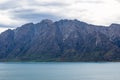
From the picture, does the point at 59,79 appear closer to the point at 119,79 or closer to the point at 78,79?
the point at 78,79

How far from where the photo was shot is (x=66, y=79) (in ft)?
630

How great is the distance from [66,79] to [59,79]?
15.0 ft

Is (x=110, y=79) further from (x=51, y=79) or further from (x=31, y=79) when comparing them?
(x=31, y=79)

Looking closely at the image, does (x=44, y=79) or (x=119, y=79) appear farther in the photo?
(x=44, y=79)

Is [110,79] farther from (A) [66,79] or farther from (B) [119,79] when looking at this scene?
(A) [66,79]

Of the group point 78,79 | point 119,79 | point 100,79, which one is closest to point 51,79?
point 78,79

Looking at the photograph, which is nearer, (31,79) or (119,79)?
(119,79)

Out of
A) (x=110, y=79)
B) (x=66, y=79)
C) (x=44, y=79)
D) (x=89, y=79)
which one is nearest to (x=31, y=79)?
(x=44, y=79)

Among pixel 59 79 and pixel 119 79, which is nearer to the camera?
pixel 119 79

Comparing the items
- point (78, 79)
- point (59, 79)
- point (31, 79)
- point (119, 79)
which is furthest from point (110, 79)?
point (31, 79)

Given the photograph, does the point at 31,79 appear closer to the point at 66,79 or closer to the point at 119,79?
the point at 66,79

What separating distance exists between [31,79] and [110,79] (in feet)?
168

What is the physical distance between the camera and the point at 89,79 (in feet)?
625

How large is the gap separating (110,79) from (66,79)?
2836 centimetres
